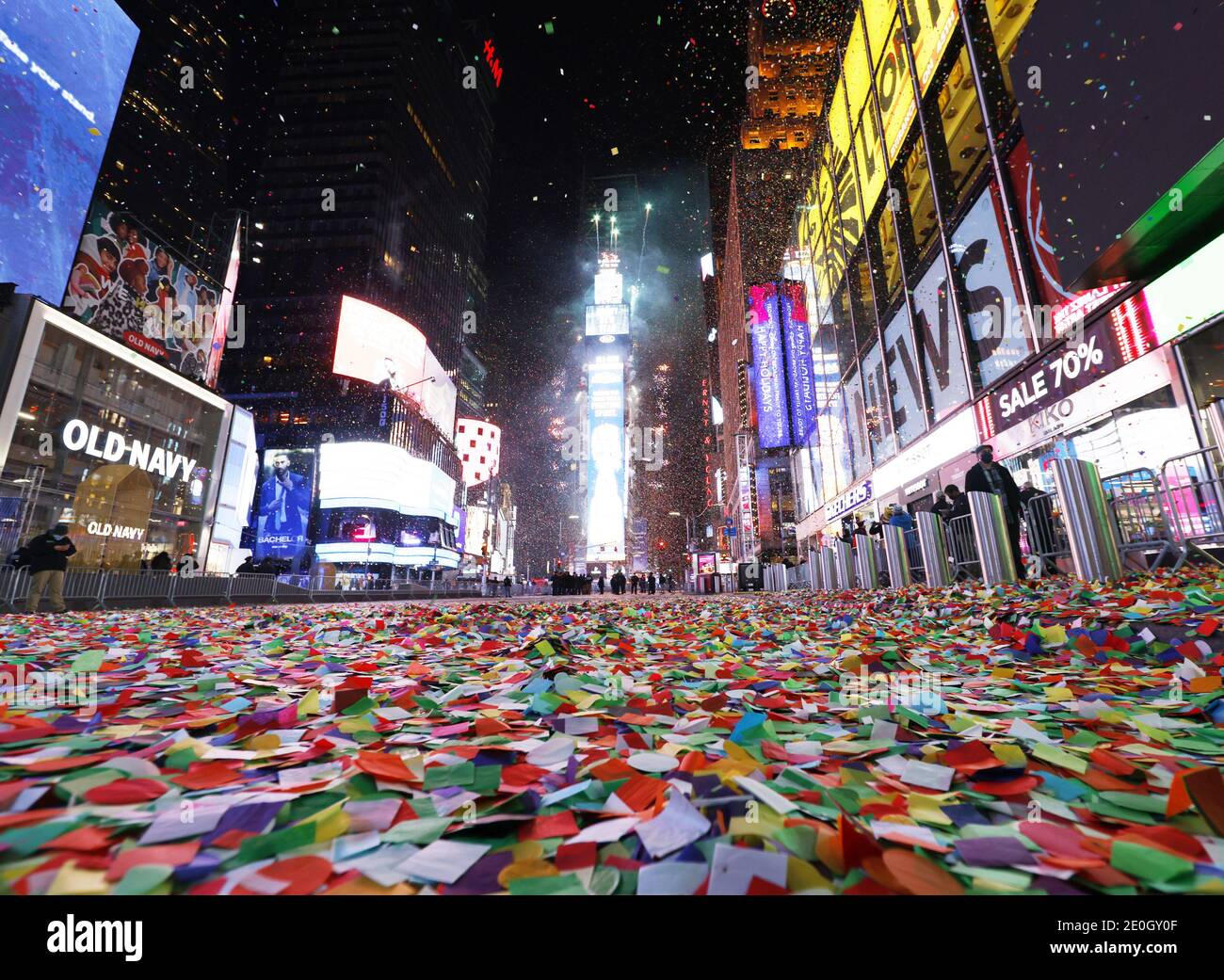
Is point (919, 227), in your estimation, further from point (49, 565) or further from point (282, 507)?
point (282, 507)

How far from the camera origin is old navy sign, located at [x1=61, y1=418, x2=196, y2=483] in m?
17.0

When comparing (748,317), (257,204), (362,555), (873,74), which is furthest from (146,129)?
(873,74)

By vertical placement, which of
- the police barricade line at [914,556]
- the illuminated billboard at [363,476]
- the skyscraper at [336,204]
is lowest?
the police barricade line at [914,556]

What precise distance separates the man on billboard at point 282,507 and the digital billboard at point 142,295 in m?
19.7

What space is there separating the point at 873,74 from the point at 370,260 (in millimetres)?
51331

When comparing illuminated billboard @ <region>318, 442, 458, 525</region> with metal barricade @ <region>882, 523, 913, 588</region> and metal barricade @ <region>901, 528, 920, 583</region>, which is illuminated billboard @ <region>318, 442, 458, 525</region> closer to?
metal barricade @ <region>882, 523, 913, 588</region>

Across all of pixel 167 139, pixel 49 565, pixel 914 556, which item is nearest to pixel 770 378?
pixel 914 556

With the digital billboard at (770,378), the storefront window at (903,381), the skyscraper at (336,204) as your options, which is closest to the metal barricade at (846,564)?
the storefront window at (903,381)

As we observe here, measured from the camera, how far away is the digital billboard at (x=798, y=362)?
2808 centimetres

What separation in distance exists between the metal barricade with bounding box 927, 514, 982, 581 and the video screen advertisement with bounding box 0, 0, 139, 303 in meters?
23.8

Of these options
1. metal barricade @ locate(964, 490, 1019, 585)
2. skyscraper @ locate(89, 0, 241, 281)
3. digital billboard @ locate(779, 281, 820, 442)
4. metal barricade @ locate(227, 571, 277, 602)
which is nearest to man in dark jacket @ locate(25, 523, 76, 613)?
metal barricade @ locate(227, 571, 277, 602)

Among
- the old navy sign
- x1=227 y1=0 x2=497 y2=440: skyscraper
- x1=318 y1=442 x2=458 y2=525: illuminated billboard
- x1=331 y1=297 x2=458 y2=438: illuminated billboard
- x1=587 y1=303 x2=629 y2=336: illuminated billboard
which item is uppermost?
x1=227 y1=0 x2=497 y2=440: skyscraper

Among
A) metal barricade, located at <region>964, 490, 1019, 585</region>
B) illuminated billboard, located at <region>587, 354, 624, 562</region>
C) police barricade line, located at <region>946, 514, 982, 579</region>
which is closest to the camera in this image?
metal barricade, located at <region>964, 490, 1019, 585</region>

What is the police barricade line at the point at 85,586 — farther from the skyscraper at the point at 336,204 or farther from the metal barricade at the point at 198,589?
the skyscraper at the point at 336,204
